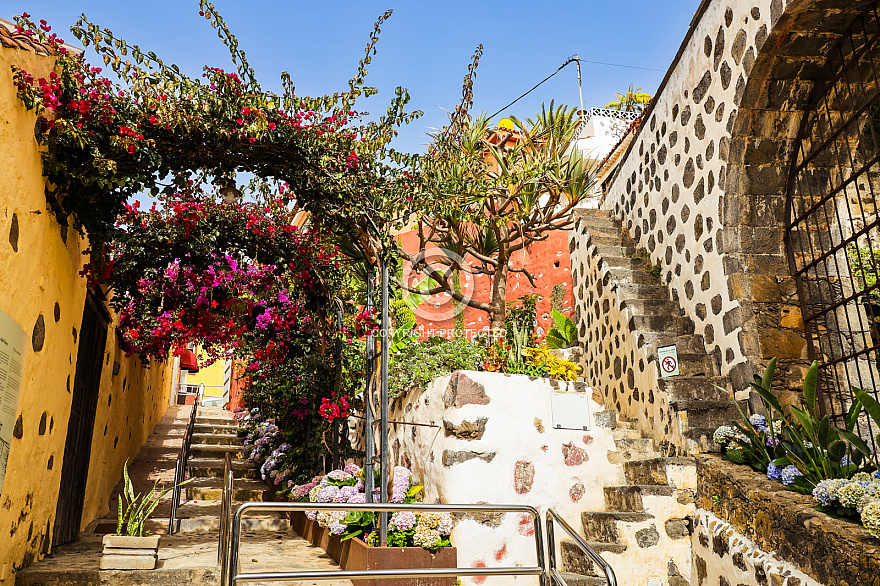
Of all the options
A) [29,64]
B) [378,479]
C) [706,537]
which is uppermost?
[29,64]

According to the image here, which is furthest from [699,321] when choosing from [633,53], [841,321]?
[633,53]

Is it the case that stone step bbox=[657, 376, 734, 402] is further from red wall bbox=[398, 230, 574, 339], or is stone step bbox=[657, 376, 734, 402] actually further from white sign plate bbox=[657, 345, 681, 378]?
red wall bbox=[398, 230, 574, 339]

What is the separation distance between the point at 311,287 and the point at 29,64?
3.24m

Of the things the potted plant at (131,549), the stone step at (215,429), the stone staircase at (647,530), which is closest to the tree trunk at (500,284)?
the stone staircase at (647,530)

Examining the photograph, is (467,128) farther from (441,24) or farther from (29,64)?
(29,64)

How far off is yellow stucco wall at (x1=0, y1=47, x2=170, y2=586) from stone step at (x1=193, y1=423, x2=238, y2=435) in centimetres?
646

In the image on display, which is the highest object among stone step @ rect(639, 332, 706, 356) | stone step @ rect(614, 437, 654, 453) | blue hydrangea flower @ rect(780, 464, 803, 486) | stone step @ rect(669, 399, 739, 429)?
stone step @ rect(639, 332, 706, 356)

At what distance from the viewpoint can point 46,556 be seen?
3947 millimetres

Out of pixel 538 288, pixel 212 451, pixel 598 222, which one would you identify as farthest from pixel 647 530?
pixel 212 451

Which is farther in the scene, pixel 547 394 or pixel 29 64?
pixel 547 394

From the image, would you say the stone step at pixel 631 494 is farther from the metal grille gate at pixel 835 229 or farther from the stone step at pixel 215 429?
the stone step at pixel 215 429

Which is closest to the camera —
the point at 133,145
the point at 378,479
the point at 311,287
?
the point at 133,145

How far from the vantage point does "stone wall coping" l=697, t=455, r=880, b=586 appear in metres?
2.80

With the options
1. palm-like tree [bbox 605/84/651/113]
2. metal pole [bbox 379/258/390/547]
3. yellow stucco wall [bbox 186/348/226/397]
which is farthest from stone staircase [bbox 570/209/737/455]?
yellow stucco wall [bbox 186/348/226/397]
